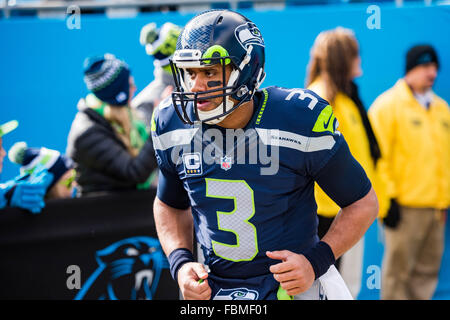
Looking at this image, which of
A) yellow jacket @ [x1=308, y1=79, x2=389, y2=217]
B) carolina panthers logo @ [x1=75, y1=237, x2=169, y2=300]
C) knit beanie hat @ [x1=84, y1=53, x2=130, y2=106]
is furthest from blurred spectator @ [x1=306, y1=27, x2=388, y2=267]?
knit beanie hat @ [x1=84, y1=53, x2=130, y2=106]

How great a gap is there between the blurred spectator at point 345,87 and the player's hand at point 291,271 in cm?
183

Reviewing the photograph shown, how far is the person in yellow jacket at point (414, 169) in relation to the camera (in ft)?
14.6

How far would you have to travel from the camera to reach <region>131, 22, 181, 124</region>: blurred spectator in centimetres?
428

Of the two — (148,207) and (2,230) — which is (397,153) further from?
(2,230)

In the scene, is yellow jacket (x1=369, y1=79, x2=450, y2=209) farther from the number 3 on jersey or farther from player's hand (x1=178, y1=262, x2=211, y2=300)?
player's hand (x1=178, y1=262, x2=211, y2=300)

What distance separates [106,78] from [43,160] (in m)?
0.68

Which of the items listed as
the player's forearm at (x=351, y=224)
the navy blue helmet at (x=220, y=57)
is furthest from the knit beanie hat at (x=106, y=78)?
the player's forearm at (x=351, y=224)

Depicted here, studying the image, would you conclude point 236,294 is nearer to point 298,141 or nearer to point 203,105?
point 298,141

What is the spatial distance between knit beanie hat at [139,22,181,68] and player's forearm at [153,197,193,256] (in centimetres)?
192

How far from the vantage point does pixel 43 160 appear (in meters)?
3.95

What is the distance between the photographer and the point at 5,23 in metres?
4.53

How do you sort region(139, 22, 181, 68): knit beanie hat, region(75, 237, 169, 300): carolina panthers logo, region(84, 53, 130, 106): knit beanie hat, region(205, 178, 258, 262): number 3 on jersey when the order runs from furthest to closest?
region(139, 22, 181, 68): knit beanie hat
region(84, 53, 130, 106): knit beanie hat
region(75, 237, 169, 300): carolina panthers logo
region(205, 178, 258, 262): number 3 on jersey
